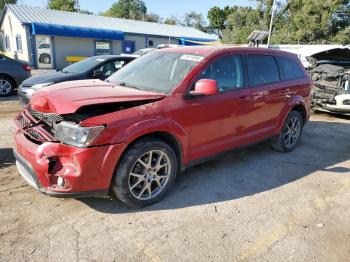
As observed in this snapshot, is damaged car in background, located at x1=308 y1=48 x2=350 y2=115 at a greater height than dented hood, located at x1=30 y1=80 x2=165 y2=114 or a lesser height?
lesser

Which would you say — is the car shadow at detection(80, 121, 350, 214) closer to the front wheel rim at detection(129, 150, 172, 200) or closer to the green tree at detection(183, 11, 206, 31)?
the front wheel rim at detection(129, 150, 172, 200)

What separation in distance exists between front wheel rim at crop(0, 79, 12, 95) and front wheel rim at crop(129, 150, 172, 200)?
866cm

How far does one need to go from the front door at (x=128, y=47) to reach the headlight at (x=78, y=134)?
2737cm

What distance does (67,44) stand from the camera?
2600 centimetres

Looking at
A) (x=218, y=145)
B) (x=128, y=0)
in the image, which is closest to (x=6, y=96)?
(x=218, y=145)

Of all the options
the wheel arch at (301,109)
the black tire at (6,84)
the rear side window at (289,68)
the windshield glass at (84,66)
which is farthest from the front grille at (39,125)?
the black tire at (6,84)

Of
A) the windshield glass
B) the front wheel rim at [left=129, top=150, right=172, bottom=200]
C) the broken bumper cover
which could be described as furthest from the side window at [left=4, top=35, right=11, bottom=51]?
the front wheel rim at [left=129, top=150, right=172, bottom=200]

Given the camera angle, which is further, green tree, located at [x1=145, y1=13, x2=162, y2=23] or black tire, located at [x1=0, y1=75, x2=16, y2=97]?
green tree, located at [x1=145, y1=13, x2=162, y2=23]

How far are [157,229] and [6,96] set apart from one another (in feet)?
30.2

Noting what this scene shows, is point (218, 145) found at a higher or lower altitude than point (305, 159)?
higher

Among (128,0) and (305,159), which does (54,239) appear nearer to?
(305,159)

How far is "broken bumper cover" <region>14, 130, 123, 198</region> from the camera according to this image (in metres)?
3.13

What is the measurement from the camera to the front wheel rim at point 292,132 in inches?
229

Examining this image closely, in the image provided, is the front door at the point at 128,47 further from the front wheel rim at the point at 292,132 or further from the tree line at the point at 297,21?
the front wheel rim at the point at 292,132
